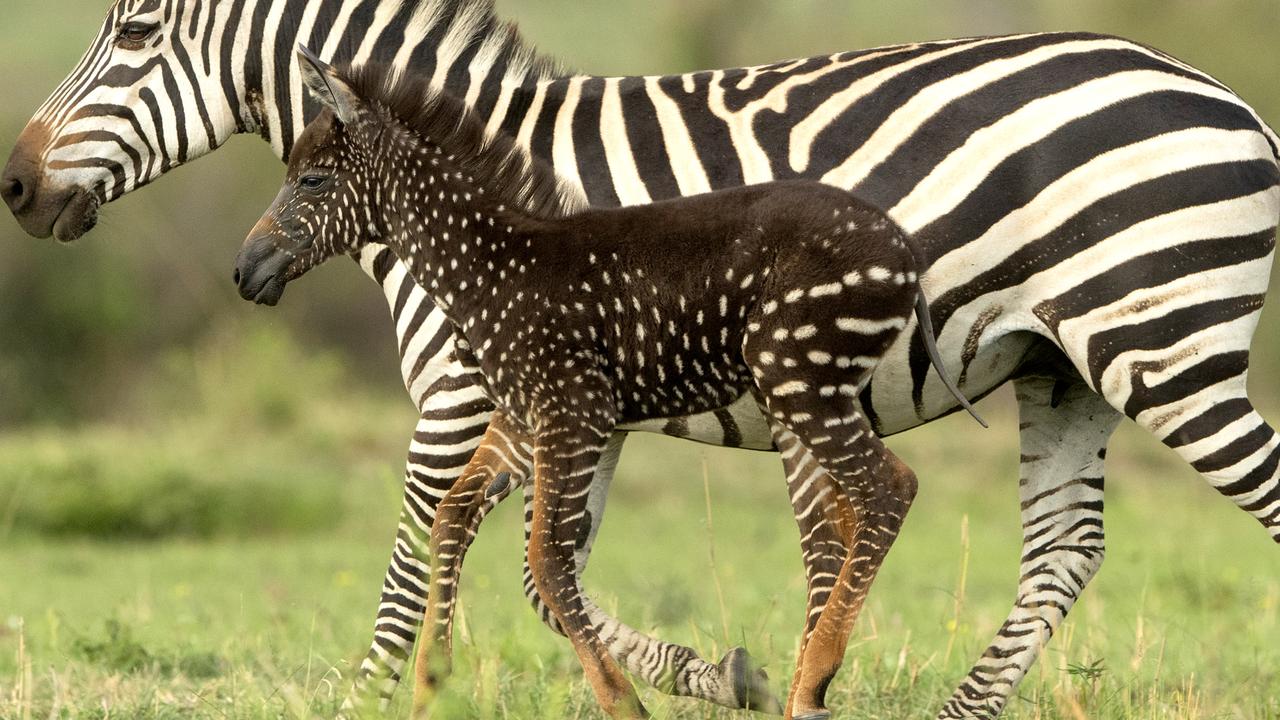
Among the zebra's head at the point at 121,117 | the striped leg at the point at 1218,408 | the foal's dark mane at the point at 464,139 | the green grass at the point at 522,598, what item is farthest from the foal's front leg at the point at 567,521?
the zebra's head at the point at 121,117

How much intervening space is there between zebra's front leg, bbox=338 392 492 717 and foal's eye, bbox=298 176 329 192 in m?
0.87

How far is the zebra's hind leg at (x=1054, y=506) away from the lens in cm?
537

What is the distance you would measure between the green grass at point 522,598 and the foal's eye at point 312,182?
5.08 feet

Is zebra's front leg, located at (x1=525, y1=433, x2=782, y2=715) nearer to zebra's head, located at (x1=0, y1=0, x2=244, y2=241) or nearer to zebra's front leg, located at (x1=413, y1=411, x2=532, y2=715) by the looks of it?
zebra's front leg, located at (x1=413, y1=411, x2=532, y2=715)

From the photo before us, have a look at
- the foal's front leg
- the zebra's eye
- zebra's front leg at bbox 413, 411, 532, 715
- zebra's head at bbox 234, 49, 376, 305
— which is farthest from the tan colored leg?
the zebra's eye

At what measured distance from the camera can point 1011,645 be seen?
17.5 feet

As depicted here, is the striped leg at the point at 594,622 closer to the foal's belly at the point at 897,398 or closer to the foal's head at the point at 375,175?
the foal's belly at the point at 897,398

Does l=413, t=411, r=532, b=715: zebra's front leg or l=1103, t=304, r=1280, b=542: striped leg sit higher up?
l=1103, t=304, r=1280, b=542: striped leg

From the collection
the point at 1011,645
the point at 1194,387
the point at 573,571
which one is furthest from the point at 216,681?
the point at 1194,387

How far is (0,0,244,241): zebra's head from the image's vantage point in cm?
526

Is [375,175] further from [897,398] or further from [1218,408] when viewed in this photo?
[1218,408]

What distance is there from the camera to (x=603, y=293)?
13.7 ft

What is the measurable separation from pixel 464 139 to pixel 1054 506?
2.66 meters

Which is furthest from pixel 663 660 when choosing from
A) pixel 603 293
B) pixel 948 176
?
pixel 948 176
